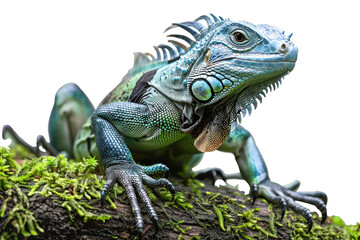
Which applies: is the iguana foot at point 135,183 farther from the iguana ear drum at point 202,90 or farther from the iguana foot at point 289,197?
the iguana foot at point 289,197

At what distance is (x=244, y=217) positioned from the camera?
4055 millimetres

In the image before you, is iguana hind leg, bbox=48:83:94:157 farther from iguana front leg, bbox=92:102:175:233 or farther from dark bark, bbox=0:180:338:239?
dark bark, bbox=0:180:338:239

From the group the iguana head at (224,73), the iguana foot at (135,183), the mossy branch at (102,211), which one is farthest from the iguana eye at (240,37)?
the mossy branch at (102,211)

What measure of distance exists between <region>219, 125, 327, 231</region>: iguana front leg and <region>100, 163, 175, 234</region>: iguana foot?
139 cm

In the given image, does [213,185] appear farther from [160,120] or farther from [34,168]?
[34,168]

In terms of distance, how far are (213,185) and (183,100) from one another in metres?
1.45

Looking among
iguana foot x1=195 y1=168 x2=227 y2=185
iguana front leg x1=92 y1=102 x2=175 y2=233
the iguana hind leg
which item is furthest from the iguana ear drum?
the iguana hind leg

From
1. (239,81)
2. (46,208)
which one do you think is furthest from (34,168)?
(239,81)

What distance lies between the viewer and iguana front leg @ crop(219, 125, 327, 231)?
445 centimetres

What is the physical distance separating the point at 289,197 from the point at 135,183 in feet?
6.43

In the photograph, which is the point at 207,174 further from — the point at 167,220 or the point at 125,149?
the point at 167,220

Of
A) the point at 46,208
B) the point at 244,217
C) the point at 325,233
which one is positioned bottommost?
the point at 325,233

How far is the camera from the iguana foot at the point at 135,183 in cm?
320

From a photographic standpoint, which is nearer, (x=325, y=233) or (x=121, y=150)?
(x=121, y=150)
